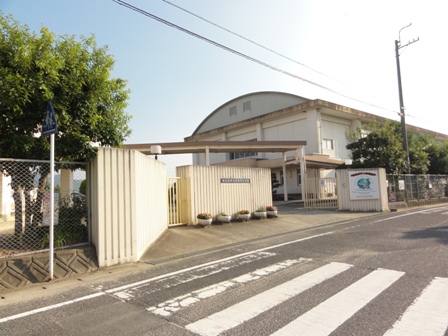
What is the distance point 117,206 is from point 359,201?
15538 millimetres

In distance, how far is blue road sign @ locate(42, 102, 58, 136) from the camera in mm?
6052

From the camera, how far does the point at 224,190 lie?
14.0 metres

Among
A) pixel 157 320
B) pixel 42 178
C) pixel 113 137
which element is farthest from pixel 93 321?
pixel 113 137

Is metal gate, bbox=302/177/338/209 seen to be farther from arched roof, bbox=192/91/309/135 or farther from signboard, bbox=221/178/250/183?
arched roof, bbox=192/91/309/135

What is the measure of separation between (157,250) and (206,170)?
538 centimetres

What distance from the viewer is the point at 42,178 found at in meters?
7.28

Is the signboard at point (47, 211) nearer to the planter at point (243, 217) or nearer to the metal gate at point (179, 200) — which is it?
the metal gate at point (179, 200)

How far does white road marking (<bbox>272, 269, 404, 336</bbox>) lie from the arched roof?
29857mm

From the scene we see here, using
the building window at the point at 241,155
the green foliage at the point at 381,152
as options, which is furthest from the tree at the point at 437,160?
the building window at the point at 241,155

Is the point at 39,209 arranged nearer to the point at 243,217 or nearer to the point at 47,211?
the point at 47,211

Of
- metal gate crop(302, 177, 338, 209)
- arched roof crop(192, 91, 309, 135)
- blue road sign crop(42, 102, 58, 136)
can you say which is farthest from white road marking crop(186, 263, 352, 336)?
arched roof crop(192, 91, 309, 135)

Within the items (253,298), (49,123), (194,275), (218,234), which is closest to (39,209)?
(49,123)

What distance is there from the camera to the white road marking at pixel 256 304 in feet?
12.7

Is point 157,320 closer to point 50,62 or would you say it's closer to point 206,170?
point 50,62
